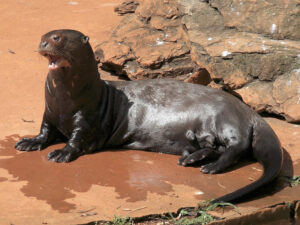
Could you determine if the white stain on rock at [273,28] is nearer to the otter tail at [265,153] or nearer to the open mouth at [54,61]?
the otter tail at [265,153]

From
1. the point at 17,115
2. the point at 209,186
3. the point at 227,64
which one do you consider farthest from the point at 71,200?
the point at 227,64

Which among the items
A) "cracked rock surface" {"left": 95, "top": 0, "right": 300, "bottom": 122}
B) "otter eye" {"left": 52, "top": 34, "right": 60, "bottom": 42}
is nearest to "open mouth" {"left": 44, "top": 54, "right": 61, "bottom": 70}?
"otter eye" {"left": 52, "top": 34, "right": 60, "bottom": 42}

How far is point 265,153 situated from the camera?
19.2ft

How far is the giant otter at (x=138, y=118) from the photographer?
594 cm

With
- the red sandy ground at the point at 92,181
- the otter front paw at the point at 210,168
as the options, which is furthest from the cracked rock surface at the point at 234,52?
the otter front paw at the point at 210,168

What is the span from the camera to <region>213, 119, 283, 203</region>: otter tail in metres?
5.35

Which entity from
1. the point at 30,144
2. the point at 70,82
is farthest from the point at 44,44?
the point at 30,144

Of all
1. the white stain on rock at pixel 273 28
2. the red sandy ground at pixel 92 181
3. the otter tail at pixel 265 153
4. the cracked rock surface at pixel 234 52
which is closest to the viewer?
the red sandy ground at pixel 92 181

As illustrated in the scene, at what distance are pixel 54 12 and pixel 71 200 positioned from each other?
5.94m

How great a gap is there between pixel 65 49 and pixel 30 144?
941 millimetres

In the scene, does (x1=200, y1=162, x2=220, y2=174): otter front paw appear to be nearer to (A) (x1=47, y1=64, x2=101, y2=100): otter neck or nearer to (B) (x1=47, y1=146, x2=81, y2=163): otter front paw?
(B) (x1=47, y1=146, x2=81, y2=163): otter front paw

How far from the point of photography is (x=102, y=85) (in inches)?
251

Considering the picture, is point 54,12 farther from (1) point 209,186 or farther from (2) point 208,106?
(1) point 209,186

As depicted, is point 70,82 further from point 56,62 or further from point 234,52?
point 234,52
